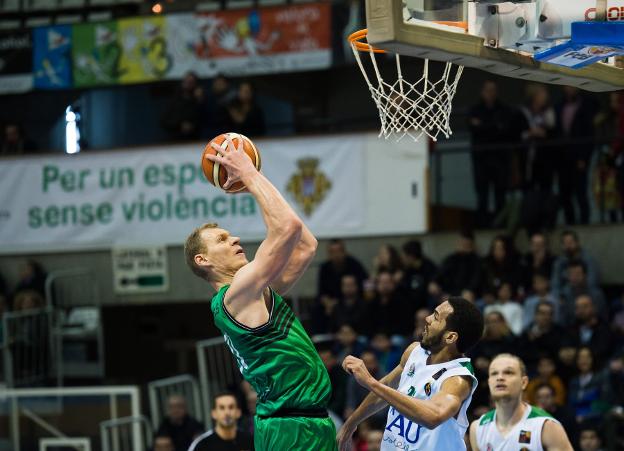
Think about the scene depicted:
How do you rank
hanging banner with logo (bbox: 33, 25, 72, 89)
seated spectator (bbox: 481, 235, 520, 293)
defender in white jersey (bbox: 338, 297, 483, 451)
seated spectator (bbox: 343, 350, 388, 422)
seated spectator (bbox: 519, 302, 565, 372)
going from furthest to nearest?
hanging banner with logo (bbox: 33, 25, 72, 89), seated spectator (bbox: 481, 235, 520, 293), seated spectator (bbox: 343, 350, 388, 422), seated spectator (bbox: 519, 302, 565, 372), defender in white jersey (bbox: 338, 297, 483, 451)

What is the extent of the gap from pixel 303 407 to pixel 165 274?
1111cm

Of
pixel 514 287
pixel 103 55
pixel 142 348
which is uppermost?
pixel 103 55

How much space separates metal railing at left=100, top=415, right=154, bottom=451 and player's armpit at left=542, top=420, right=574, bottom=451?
6.16 metres

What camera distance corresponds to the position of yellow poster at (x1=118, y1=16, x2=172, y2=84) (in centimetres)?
1805

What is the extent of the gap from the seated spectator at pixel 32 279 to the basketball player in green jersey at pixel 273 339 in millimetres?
11217

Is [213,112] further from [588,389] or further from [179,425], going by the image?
[588,389]

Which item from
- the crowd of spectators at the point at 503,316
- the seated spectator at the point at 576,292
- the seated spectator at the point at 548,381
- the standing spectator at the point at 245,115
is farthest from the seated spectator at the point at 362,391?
the standing spectator at the point at 245,115

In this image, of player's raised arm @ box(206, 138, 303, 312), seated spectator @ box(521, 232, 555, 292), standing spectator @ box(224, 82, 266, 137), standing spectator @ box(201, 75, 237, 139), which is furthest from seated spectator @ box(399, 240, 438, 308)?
player's raised arm @ box(206, 138, 303, 312)

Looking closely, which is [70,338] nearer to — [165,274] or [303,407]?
[165,274]

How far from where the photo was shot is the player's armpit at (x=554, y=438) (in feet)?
27.5

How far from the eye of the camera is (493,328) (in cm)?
1299

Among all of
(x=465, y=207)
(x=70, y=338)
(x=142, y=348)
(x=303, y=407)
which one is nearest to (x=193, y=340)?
(x=142, y=348)

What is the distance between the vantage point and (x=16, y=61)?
19047 mm

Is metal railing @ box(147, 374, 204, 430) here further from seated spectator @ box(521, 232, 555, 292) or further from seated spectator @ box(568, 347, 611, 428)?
seated spectator @ box(568, 347, 611, 428)
